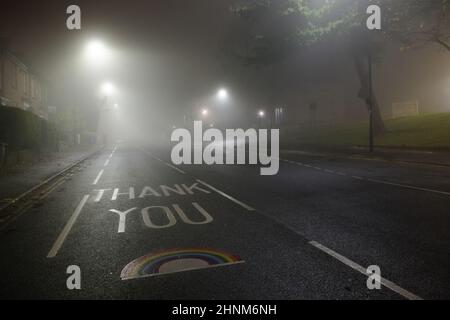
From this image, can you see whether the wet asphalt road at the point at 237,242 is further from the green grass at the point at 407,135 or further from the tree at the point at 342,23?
the green grass at the point at 407,135

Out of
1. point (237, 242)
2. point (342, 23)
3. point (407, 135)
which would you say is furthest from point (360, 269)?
point (407, 135)

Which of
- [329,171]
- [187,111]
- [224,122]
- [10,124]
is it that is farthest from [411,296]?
[187,111]

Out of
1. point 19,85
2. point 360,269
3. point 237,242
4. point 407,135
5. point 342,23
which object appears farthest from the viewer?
point 19,85

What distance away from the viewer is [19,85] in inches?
1387

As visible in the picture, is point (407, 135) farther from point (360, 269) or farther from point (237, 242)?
point (360, 269)

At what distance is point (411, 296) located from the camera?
4.50 m

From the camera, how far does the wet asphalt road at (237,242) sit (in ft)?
16.0

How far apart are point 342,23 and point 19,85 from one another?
93.8 feet

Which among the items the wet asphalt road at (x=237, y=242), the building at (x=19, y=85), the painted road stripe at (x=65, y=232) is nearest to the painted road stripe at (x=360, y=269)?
the wet asphalt road at (x=237, y=242)

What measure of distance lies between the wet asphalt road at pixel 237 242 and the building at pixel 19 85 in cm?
2153

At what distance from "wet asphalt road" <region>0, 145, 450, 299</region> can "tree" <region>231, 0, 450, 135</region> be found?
11517 millimetres

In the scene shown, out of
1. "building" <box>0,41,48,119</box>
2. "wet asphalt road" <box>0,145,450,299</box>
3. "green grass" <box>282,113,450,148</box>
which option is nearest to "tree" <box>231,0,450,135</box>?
"green grass" <box>282,113,450,148</box>

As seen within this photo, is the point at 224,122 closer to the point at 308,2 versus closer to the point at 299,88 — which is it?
the point at 299,88

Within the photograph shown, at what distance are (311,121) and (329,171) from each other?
4332 centimetres
